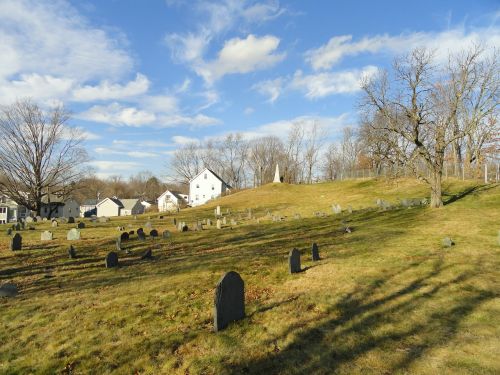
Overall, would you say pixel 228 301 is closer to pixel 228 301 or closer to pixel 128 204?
pixel 228 301

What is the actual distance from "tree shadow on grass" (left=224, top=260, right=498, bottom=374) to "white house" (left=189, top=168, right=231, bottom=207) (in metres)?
65.4

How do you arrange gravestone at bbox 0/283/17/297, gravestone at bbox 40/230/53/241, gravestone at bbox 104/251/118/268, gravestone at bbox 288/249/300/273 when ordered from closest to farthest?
gravestone at bbox 0/283/17/297
gravestone at bbox 288/249/300/273
gravestone at bbox 104/251/118/268
gravestone at bbox 40/230/53/241

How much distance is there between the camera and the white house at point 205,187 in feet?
242

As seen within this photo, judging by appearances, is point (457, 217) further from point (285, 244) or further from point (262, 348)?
point (262, 348)

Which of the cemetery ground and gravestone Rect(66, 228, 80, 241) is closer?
the cemetery ground

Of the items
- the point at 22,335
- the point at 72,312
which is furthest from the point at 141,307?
the point at 22,335

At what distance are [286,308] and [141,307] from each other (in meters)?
3.59

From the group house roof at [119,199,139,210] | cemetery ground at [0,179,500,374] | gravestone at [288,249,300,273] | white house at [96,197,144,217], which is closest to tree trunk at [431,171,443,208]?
cemetery ground at [0,179,500,374]

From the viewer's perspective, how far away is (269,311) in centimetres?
770

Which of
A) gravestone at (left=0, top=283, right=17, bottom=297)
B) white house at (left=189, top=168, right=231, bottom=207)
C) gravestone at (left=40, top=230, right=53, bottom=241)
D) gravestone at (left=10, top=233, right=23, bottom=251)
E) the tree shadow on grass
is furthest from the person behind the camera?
white house at (left=189, top=168, right=231, bottom=207)

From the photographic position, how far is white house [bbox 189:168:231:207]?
73.8 m

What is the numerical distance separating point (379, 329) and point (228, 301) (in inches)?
122

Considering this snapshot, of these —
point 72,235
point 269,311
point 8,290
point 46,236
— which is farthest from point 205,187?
point 269,311

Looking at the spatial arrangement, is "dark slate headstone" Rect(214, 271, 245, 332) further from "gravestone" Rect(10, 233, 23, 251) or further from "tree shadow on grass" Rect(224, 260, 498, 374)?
"gravestone" Rect(10, 233, 23, 251)
